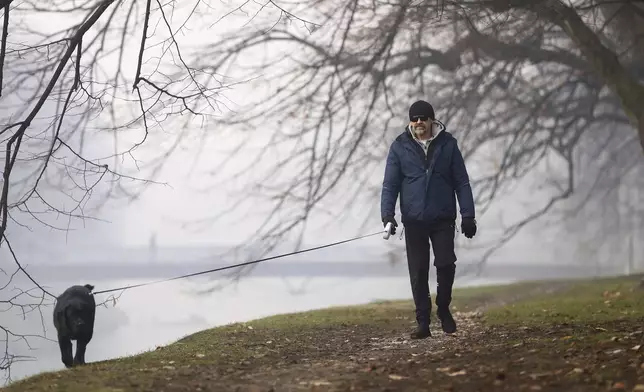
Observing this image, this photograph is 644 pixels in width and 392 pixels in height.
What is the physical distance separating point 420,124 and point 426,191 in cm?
60

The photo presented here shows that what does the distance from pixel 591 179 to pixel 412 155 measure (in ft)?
42.2

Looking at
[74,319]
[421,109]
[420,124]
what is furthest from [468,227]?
[74,319]

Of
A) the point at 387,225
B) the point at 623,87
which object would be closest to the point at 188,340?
the point at 387,225

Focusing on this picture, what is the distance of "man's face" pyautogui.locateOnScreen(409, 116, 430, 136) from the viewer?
21.7 feet

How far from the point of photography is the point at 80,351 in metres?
6.81

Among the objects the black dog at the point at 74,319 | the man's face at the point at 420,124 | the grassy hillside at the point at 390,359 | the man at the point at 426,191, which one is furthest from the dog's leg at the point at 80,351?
the man's face at the point at 420,124

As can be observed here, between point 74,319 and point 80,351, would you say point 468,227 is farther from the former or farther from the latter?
point 80,351

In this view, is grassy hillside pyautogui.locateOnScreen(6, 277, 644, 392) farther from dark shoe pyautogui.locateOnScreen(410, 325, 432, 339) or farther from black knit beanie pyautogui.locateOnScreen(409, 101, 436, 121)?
black knit beanie pyautogui.locateOnScreen(409, 101, 436, 121)

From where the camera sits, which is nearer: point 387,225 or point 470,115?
point 387,225

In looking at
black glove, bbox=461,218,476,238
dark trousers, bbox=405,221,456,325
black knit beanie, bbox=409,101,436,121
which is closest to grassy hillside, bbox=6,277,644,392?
dark trousers, bbox=405,221,456,325

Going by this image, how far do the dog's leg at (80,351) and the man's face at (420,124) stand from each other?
141 inches

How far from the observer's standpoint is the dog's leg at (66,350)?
6.73 m

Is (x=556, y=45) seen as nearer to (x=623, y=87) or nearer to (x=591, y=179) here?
(x=623, y=87)

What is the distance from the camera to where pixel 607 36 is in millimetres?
12914
